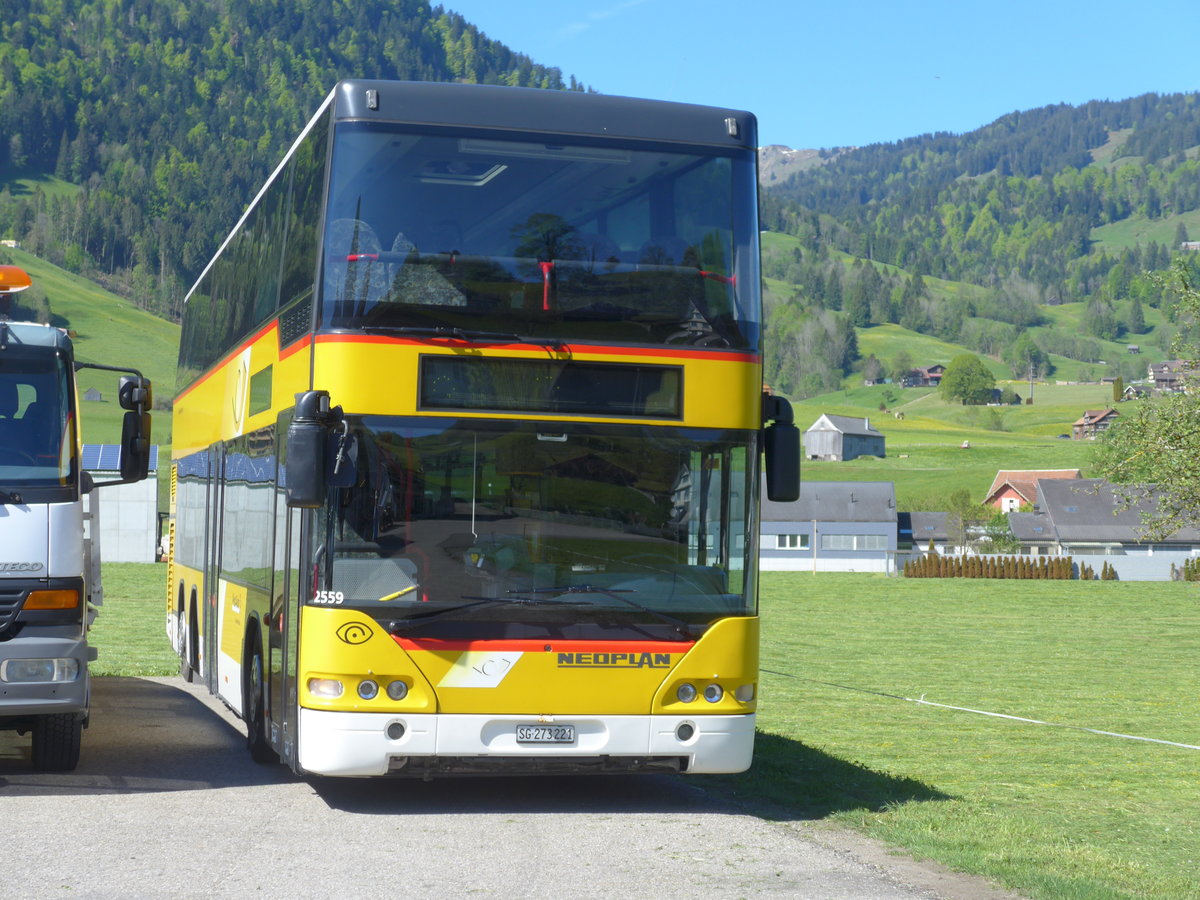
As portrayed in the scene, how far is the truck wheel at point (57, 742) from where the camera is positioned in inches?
441

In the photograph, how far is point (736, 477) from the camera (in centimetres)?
987

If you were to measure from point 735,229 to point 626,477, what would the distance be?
65.9 inches

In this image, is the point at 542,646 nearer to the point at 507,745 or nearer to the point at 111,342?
the point at 507,745

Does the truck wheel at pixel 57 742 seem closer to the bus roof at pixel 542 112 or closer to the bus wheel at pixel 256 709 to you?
the bus wheel at pixel 256 709

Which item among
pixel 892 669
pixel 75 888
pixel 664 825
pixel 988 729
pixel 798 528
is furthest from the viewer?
pixel 798 528

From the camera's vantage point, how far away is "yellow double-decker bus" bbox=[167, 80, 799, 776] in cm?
944

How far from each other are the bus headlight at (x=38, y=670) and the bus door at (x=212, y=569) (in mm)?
4087

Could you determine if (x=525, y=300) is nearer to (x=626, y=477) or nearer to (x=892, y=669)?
(x=626, y=477)

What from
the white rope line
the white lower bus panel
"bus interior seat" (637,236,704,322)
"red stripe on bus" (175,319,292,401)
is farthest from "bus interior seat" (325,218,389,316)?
the white rope line

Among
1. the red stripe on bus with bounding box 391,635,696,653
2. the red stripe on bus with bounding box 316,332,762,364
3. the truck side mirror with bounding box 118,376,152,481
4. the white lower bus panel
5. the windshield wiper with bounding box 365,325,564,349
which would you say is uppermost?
the windshield wiper with bounding box 365,325,564,349

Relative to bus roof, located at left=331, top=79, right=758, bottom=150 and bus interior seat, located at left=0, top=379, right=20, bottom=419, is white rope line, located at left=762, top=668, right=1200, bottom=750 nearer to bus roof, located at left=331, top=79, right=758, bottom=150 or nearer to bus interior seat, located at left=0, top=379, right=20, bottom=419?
bus roof, located at left=331, top=79, right=758, bottom=150

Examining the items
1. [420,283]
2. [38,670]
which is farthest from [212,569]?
[420,283]

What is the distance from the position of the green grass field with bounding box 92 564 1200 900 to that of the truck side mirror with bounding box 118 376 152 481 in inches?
181

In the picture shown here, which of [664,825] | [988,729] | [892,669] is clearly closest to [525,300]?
[664,825]
